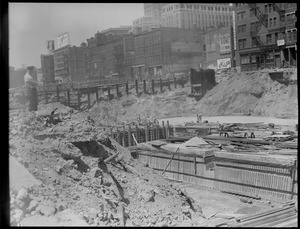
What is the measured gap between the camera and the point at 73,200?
10.1 meters

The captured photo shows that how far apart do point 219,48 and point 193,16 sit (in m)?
46.7

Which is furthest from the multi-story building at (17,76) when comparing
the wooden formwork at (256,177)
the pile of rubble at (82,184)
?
the wooden formwork at (256,177)

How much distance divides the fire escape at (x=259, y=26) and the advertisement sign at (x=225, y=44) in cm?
1093

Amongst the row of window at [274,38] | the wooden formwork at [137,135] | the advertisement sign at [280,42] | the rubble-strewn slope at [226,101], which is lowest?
the wooden formwork at [137,135]

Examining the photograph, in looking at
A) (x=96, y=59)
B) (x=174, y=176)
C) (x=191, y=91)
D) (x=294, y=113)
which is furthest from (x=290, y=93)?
(x=96, y=59)

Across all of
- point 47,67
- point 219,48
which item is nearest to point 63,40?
point 47,67

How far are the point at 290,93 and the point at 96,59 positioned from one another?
53.8 meters

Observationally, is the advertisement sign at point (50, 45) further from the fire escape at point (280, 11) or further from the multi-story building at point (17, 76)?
the fire escape at point (280, 11)

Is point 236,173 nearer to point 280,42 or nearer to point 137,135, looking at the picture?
point 137,135

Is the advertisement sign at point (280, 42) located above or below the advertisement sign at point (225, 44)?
below

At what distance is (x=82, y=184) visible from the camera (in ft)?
38.4

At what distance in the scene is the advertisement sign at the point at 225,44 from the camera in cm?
6531

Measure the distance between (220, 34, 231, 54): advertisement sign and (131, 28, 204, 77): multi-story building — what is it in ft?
26.4

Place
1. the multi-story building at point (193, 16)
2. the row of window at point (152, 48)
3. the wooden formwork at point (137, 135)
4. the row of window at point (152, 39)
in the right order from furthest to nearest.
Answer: the multi-story building at point (193, 16) → the row of window at point (152, 48) → the row of window at point (152, 39) → the wooden formwork at point (137, 135)
